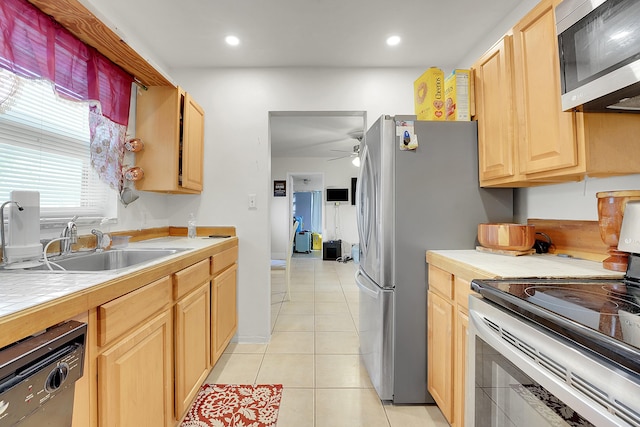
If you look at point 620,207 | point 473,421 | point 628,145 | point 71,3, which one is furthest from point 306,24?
point 473,421

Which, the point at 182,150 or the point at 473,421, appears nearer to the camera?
the point at 473,421

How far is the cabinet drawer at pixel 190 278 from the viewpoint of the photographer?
1375 mm

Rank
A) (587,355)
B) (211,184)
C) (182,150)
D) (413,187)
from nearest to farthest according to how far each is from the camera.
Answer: (587,355) < (413,187) < (182,150) < (211,184)

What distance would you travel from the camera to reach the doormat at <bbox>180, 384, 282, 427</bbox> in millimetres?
1514

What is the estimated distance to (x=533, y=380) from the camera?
705 millimetres

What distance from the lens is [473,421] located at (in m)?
0.99

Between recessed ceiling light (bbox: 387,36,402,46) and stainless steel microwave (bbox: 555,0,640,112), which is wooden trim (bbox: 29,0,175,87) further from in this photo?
stainless steel microwave (bbox: 555,0,640,112)

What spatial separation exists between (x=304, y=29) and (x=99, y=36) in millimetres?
1253

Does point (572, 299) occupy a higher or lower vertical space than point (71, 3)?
lower

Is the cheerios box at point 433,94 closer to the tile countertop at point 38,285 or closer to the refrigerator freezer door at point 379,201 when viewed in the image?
the refrigerator freezer door at point 379,201

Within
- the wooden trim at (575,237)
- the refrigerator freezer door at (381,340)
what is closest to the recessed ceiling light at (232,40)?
the refrigerator freezer door at (381,340)

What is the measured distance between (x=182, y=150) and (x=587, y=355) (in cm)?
237

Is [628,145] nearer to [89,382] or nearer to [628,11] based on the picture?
[628,11]

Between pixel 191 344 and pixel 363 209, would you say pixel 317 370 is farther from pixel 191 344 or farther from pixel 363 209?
pixel 363 209
